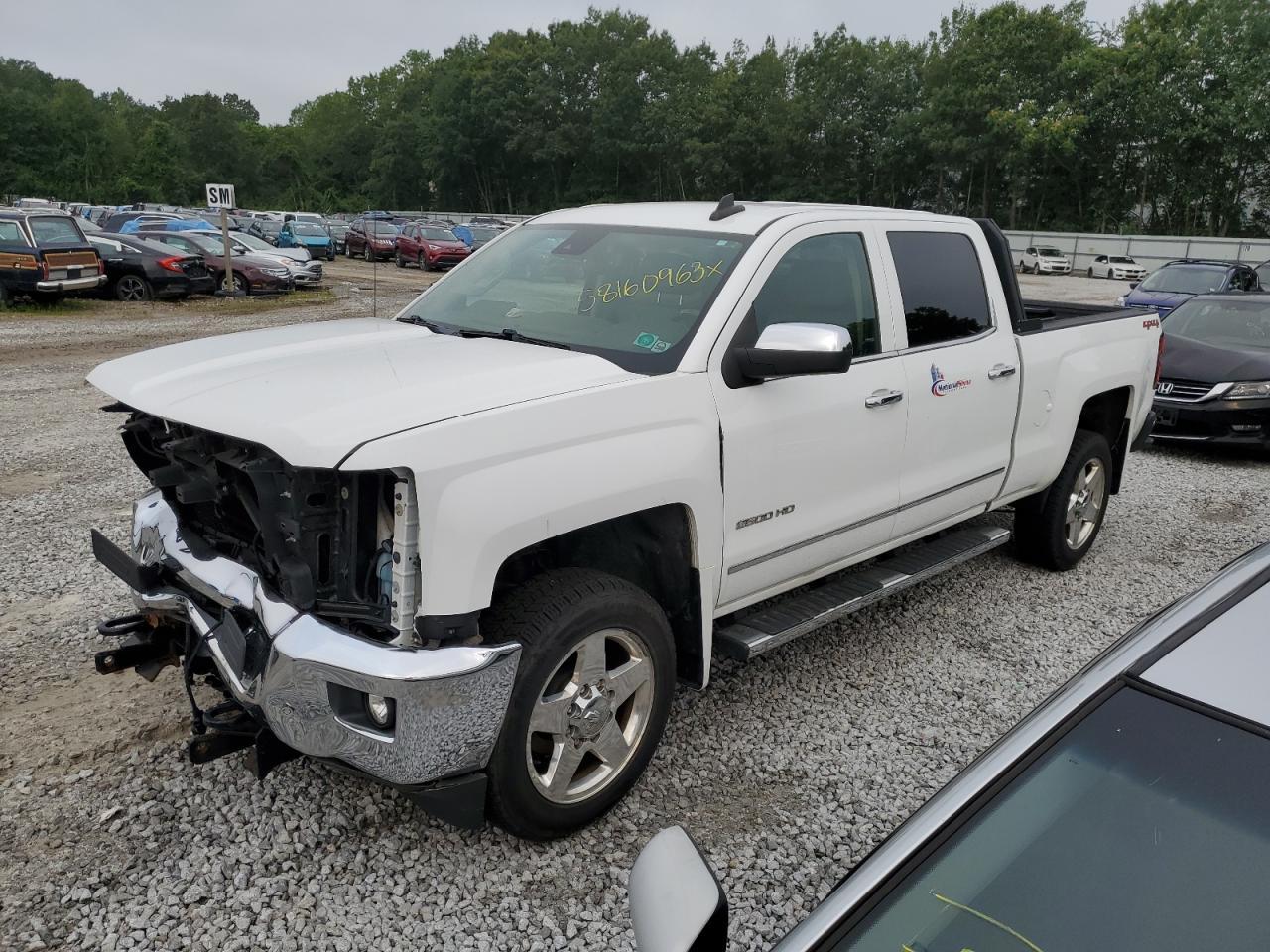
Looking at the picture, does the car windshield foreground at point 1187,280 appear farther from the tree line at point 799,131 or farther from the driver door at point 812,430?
the tree line at point 799,131

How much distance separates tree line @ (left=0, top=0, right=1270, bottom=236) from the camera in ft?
178

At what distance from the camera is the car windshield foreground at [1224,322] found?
9.50m

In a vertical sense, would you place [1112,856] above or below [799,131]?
below

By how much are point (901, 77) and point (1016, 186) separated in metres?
11.7

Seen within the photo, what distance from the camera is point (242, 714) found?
9.82 ft

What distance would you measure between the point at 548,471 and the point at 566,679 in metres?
0.68

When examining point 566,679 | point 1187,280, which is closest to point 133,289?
point 1187,280

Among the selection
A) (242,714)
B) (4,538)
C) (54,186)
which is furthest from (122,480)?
(54,186)

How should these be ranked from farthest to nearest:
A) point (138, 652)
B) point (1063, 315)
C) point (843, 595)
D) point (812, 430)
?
point (1063, 315) → point (843, 595) → point (812, 430) → point (138, 652)

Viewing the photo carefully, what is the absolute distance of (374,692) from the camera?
8.25 ft

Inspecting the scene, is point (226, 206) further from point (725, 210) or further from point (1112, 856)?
Result: point (1112, 856)

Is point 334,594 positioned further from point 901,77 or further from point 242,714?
point 901,77

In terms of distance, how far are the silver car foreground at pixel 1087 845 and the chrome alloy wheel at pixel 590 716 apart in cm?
127

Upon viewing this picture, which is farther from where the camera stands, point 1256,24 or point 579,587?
point 1256,24
